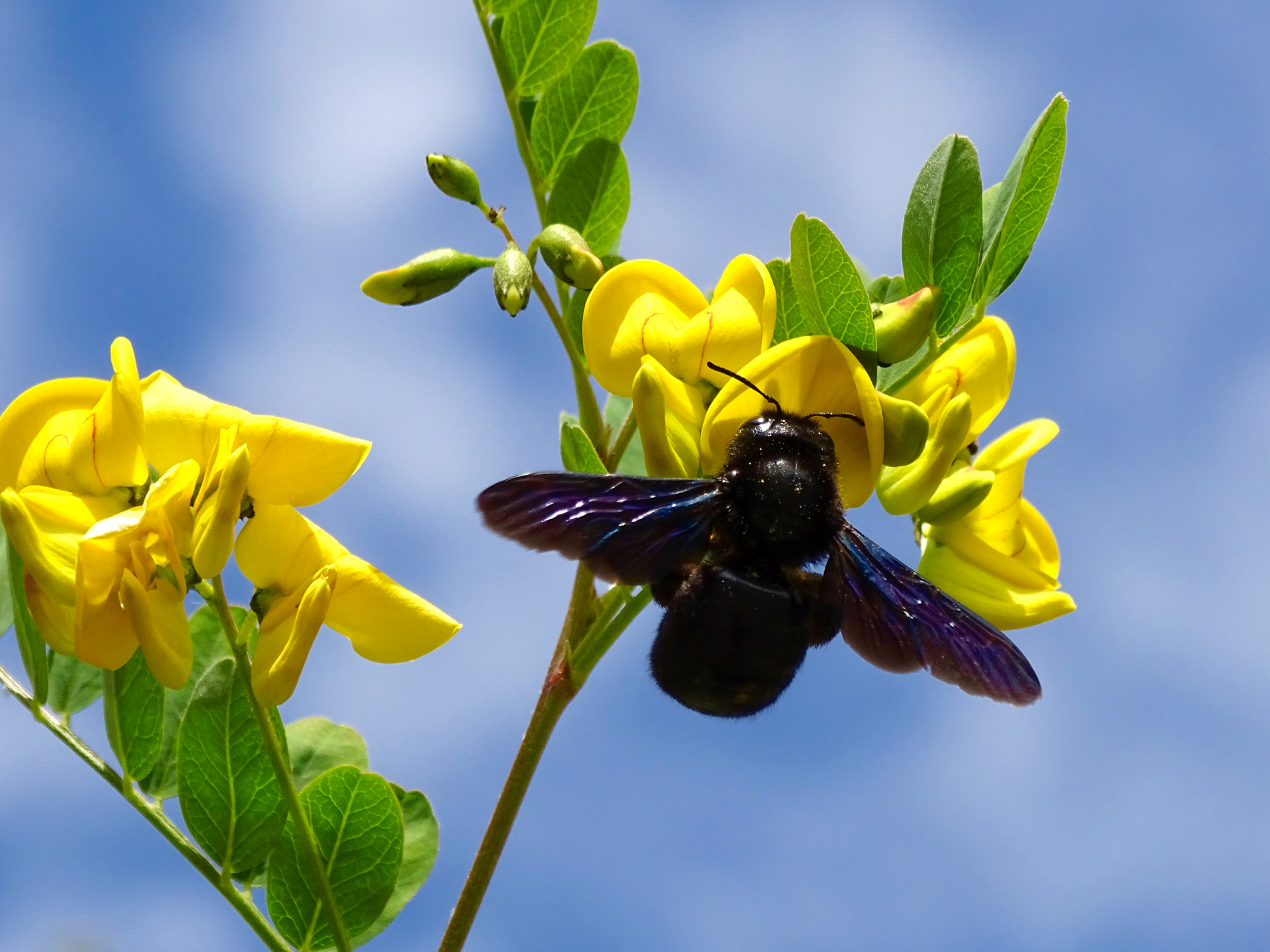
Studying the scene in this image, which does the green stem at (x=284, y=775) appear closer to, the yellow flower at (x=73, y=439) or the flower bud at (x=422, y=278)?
the yellow flower at (x=73, y=439)

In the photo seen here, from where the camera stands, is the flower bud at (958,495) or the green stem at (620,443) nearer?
the flower bud at (958,495)

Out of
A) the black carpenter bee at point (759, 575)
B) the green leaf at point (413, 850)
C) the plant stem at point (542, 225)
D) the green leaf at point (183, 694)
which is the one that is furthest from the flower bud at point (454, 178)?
the green leaf at point (413, 850)

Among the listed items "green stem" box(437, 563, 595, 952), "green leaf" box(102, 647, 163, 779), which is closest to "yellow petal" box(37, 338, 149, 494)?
"green leaf" box(102, 647, 163, 779)

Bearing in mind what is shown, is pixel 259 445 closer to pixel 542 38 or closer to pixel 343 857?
pixel 343 857

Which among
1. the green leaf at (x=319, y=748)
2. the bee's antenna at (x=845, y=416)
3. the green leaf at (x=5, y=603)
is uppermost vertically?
the bee's antenna at (x=845, y=416)

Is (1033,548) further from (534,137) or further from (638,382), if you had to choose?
(534,137)

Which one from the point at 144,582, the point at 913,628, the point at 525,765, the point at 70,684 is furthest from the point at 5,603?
the point at 913,628

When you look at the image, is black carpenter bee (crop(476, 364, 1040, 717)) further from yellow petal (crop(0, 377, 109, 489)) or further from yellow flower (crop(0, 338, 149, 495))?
yellow petal (crop(0, 377, 109, 489))
